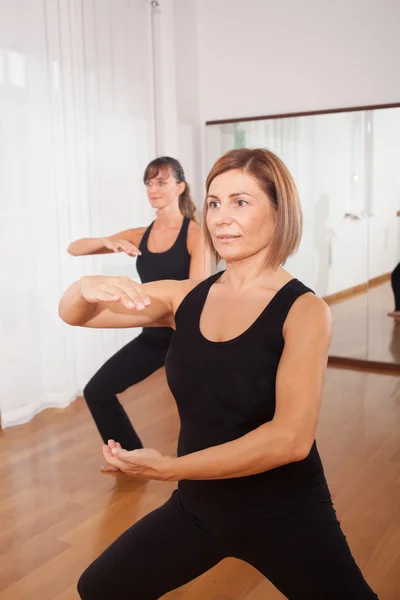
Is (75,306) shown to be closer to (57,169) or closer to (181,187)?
(181,187)

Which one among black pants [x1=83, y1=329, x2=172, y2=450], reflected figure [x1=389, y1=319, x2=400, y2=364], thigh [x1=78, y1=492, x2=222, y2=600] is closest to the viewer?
thigh [x1=78, y1=492, x2=222, y2=600]

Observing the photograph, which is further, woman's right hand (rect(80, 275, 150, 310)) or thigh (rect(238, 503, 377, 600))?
woman's right hand (rect(80, 275, 150, 310))

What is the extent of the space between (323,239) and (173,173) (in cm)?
208

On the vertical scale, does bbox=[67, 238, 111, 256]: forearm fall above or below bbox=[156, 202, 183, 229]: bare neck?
below

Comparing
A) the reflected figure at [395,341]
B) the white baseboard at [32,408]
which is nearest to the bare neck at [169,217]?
the white baseboard at [32,408]

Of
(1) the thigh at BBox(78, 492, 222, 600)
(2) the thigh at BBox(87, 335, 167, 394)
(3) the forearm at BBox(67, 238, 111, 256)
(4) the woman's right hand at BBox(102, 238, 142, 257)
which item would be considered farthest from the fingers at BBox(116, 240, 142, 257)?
(1) the thigh at BBox(78, 492, 222, 600)

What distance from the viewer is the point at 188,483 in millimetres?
1415

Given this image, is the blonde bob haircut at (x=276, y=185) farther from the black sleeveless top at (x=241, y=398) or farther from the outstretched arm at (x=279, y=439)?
the outstretched arm at (x=279, y=439)

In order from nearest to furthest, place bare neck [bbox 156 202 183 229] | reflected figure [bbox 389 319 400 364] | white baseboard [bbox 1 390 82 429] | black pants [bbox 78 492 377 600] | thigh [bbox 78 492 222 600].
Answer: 1. black pants [bbox 78 492 377 600]
2. thigh [bbox 78 492 222 600]
3. bare neck [bbox 156 202 183 229]
4. white baseboard [bbox 1 390 82 429]
5. reflected figure [bbox 389 319 400 364]

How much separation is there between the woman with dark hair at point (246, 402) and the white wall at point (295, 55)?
3.67 m

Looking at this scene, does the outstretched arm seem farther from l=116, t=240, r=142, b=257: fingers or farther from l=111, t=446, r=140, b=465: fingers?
l=116, t=240, r=142, b=257: fingers

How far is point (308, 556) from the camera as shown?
49.6 inches

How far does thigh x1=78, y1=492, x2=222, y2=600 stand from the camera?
136 cm

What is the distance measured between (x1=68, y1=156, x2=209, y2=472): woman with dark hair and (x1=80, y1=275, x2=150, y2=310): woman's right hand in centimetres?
133
